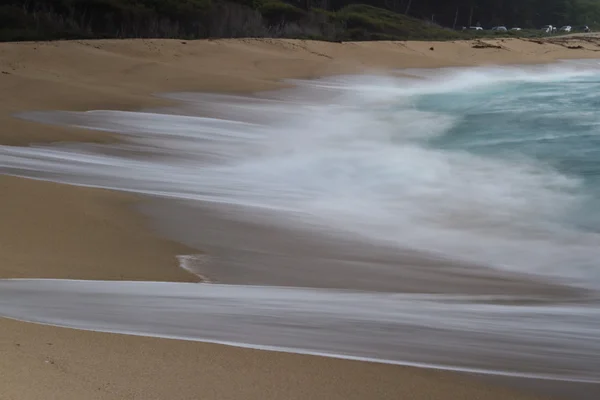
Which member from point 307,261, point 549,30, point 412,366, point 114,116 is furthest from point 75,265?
point 549,30

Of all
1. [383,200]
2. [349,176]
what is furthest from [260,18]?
[383,200]

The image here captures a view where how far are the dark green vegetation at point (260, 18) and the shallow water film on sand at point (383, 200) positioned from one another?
3.65 metres

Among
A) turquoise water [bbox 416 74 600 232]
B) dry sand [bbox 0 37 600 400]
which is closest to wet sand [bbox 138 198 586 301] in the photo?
dry sand [bbox 0 37 600 400]

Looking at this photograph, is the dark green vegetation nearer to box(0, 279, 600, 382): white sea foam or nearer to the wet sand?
the wet sand

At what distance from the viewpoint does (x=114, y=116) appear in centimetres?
598

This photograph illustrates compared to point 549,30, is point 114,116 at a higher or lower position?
lower

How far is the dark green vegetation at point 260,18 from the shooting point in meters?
10.5

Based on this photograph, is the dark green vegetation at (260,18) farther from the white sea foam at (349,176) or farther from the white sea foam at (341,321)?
the white sea foam at (341,321)

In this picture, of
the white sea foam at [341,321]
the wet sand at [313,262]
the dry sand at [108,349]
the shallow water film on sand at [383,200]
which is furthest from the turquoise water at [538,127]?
the dry sand at [108,349]

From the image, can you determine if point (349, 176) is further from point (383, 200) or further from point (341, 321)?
point (341, 321)

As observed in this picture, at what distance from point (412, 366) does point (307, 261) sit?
100cm

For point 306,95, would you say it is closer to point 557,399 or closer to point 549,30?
point 557,399

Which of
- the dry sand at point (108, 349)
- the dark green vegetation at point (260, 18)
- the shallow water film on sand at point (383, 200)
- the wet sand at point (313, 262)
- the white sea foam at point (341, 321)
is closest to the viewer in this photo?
the dry sand at point (108, 349)

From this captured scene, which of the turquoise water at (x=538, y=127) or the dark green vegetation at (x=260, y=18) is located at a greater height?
the dark green vegetation at (x=260, y=18)
